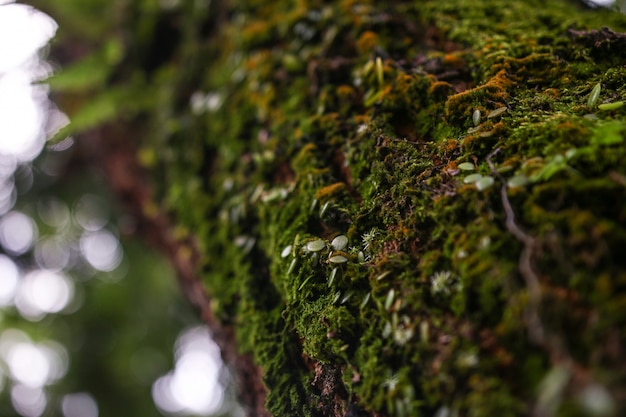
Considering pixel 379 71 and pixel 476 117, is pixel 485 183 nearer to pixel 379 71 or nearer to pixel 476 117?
pixel 476 117

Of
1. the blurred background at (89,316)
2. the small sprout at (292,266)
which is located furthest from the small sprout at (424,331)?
the blurred background at (89,316)

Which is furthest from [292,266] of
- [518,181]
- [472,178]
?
[518,181]

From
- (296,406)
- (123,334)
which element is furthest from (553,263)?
(123,334)

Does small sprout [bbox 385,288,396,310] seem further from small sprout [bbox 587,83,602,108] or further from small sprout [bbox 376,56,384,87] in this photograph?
small sprout [bbox 376,56,384,87]

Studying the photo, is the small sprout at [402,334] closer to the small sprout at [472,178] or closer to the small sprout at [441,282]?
the small sprout at [441,282]

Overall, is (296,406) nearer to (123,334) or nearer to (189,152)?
(189,152)

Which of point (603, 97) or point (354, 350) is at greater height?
point (603, 97)

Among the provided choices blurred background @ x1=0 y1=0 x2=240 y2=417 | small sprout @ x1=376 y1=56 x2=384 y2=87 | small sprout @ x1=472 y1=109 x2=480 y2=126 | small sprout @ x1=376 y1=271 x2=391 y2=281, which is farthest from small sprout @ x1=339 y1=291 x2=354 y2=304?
blurred background @ x1=0 y1=0 x2=240 y2=417
